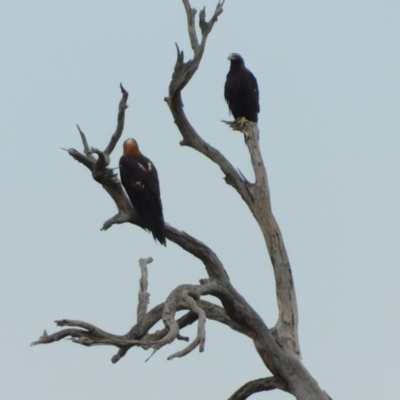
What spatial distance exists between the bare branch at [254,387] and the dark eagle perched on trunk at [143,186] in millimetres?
1253

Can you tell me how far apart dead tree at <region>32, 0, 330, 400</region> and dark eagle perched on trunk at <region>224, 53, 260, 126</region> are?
1650 mm

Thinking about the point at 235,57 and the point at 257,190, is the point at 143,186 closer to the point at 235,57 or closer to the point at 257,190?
the point at 257,190

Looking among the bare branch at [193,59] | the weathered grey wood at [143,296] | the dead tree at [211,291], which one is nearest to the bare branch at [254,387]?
the dead tree at [211,291]

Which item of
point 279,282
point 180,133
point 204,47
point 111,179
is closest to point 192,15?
point 204,47

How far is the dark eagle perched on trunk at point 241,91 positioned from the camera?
35.0 feet

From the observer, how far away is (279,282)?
856cm

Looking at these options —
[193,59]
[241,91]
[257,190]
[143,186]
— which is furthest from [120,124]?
[241,91]

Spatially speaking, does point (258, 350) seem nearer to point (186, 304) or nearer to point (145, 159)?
point (186, 304)

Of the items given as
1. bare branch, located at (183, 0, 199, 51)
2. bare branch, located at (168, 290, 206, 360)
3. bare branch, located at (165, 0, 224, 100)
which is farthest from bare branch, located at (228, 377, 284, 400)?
bare branch, located at (183, 0, 199, 51)

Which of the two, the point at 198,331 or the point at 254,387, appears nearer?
the point at 198,331

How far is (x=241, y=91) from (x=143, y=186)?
7.95 ft

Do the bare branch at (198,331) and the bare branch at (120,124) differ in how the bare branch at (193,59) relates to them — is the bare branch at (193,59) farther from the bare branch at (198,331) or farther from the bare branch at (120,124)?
the bare branch at (198,331)

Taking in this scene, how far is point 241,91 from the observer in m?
10.9

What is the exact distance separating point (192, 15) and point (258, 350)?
261 centimetres
